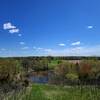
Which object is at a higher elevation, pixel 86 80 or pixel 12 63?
pixel 12 63

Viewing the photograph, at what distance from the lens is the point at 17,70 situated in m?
32.4

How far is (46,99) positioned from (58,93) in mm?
2877

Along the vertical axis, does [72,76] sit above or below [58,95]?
above

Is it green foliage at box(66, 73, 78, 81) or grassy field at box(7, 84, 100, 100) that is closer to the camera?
grassy field at box(7, 84, 100, 100)

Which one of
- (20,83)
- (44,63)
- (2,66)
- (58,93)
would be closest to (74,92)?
(58,93)

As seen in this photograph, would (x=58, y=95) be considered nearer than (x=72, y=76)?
Yes

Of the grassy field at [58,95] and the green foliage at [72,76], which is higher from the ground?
the green foliage at [72,76]

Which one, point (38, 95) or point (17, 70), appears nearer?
point (38, 95)

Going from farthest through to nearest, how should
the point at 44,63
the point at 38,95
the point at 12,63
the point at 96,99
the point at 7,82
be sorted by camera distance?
the point at 44,63 < the point at 12,63 < the point at 7,82 < the point at 38,95 < the point at 96,99

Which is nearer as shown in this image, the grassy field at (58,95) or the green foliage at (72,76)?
the grassy field at (58,95)

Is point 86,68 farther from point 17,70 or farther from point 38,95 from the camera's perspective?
point 38,95

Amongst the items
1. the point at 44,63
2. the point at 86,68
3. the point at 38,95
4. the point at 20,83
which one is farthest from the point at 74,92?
the point at 44,63

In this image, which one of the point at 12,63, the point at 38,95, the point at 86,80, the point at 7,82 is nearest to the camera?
the point at 38,95

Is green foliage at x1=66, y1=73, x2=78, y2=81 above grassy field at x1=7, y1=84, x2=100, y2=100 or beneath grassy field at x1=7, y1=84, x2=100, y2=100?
above
